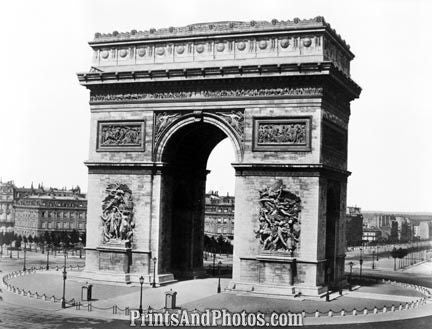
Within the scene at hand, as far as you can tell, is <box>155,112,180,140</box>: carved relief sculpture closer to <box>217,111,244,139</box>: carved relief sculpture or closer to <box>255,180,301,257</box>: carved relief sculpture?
<box>217,111,244,139</box>: carved relief sculpture

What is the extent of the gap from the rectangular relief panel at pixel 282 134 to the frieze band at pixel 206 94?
1.35 meters

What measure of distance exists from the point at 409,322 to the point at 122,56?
22253 millimetres

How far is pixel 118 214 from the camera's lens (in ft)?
127

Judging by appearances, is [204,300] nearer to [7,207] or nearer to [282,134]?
[282,134]

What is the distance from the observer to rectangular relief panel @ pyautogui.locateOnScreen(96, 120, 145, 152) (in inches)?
1522

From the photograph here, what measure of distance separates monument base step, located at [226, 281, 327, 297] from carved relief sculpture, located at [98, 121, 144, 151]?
10061 mm

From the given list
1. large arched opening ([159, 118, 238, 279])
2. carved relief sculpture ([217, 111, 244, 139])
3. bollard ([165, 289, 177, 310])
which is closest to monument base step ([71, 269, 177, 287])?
large arched opening ([159, 118, 238, 279])

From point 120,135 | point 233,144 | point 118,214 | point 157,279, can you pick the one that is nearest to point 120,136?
point 120,135

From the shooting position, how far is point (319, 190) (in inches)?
1368

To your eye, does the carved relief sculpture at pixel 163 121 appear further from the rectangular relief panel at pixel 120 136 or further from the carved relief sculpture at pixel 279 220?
the carved relief sculpture at pixel 279 220

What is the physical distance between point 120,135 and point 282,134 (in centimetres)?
995

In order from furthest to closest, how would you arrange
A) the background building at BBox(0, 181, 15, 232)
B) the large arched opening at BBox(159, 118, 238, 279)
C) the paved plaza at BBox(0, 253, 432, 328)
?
the background building at BBox(0, 181, 15, 232), the large arched opening at BBox(159, 118, 238, 279), the paved plaza at BBox(0, 253, 432, 328)

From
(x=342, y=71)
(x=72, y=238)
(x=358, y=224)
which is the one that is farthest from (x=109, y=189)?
(x=358, y=224)

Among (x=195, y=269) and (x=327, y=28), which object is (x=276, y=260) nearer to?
(x=195, y=269)
